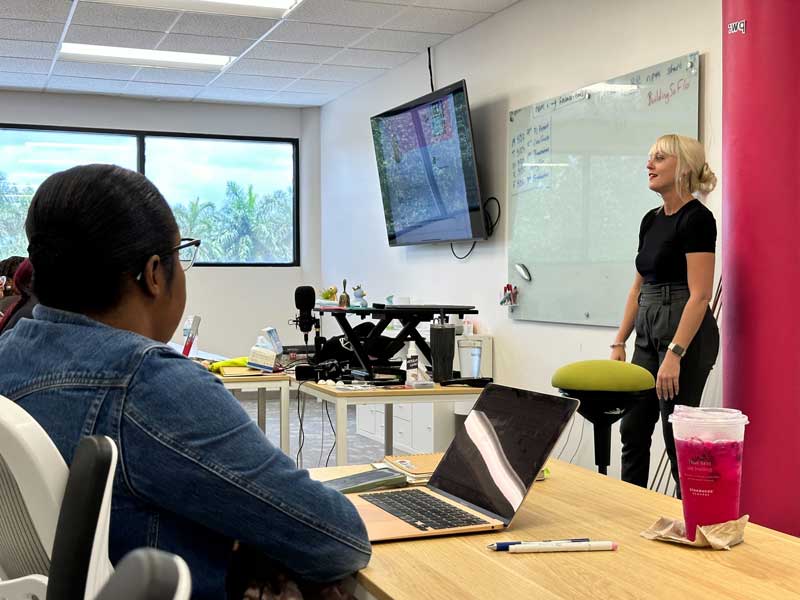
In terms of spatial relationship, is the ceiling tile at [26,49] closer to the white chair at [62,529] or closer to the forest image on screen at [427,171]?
the forest image on screen at [427,171]

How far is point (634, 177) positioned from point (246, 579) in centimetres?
350

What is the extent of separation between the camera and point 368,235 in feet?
25.3

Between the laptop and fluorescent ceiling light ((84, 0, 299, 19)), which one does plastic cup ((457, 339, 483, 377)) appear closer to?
fluorescent ceiling light ((84, 0, 299, 19))

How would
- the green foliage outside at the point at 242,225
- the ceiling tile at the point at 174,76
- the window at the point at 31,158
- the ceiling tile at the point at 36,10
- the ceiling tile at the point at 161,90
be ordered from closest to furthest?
the ceiling tile at the point at 36,10, the ceiling tile at the point at 174,76, the ceiling tile at the point at 161,90, the window at the point at 31,158, the green foliage outside at the point at 242,225

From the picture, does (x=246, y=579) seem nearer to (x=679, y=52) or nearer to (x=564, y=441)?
(x=679, y=52)

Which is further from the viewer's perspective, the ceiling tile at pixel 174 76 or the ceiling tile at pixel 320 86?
the ceiling tile at pixel 320 86

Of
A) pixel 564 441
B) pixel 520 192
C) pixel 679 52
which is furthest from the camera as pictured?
pixel 520 192

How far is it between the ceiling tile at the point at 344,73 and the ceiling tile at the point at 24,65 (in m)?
1.93

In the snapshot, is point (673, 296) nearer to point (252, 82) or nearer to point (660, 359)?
point (660, 359)

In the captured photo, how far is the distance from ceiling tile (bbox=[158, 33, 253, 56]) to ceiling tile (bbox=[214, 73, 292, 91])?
0.77 metres

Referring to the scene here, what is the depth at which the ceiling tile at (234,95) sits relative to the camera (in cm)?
796

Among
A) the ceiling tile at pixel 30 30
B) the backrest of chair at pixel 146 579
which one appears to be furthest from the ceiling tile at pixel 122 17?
the backrest of chair at pixel 146 579

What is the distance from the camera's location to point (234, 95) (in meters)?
8.16

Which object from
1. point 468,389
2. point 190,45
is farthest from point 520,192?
point 190,45
